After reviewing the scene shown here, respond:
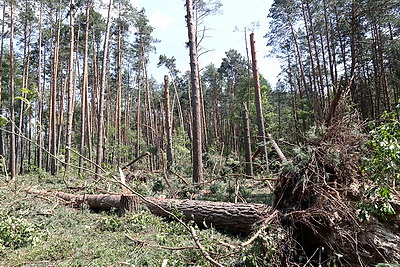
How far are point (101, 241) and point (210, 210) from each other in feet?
7.00

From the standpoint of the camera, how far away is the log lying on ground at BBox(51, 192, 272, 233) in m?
4.65

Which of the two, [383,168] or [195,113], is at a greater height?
[195,113]

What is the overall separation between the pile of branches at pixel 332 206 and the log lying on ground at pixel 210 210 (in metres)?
0.49

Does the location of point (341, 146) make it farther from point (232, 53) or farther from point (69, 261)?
point (232, 53)

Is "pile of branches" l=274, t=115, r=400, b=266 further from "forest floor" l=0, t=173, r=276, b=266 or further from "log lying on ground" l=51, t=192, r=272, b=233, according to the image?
"forest floor" l=0, t=173, r=276, b=266

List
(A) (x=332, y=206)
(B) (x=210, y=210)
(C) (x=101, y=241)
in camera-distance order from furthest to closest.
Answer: (B) (x=210, y=210)
(C) (x=101, y=241)
(A) (x=332, y=206)

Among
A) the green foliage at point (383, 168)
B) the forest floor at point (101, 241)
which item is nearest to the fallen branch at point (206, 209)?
the forest floor at point (101, 241)

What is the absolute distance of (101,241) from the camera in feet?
15.2

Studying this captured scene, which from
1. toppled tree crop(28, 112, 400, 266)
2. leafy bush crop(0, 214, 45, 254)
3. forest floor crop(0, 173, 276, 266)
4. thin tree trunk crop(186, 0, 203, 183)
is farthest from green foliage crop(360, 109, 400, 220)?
thin tree trunk crop(186, 0, 203, 183)

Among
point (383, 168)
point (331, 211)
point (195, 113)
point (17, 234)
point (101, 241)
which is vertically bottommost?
point (101, 241)

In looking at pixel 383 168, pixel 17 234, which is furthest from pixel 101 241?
pixel 383 168

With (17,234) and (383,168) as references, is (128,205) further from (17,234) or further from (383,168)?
(383,168)

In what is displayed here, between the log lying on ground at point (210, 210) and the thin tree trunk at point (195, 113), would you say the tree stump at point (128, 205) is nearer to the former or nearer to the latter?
the log lying on ground at point (210, 210)

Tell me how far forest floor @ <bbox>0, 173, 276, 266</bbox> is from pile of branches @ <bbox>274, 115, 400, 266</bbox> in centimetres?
81
